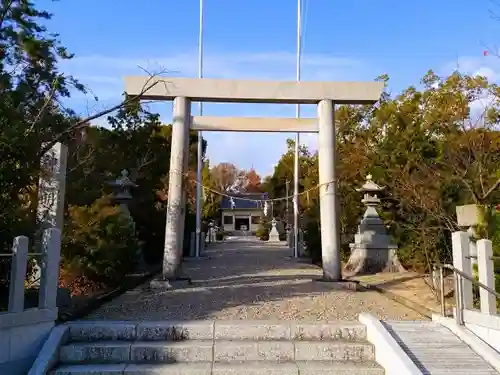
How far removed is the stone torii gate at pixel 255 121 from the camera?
9.27 metres

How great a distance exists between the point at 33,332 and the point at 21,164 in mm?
2235

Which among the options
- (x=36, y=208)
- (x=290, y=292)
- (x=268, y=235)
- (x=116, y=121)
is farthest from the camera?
(x=268, y=235)

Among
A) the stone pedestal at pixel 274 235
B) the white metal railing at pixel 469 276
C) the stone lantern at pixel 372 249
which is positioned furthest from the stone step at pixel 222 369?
the stone pedestal at pixel 274 235

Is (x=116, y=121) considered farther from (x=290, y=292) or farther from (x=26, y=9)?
(x=290, y=292)

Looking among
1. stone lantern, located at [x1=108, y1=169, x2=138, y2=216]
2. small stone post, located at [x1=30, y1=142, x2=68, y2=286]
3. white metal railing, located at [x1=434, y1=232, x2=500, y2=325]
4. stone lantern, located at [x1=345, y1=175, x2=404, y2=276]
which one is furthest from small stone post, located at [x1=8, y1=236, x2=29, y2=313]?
stone lantern, located at [x1=345, y1=175, x2=404, y2=276]

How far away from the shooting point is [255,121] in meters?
9.62

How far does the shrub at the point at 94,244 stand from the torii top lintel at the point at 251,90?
8.38 ft

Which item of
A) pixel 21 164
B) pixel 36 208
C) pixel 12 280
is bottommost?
pixel 12 280

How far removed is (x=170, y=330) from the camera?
5.68 metres

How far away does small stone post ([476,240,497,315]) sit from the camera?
5.49 meters

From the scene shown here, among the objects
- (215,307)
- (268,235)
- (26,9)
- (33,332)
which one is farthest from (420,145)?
(268,235)

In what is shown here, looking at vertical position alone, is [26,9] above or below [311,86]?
above

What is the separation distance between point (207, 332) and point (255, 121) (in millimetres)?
4979

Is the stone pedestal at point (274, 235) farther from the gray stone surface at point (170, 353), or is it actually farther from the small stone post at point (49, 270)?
the gray stone surface at point (170, 353)
